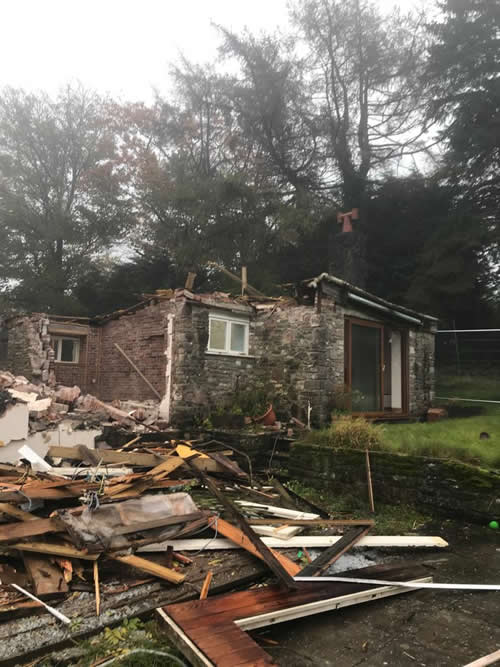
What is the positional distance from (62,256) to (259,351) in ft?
50.3

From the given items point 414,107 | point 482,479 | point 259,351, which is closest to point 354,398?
point 259,351

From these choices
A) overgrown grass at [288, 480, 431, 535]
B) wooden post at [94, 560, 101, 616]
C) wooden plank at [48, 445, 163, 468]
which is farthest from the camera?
wooden plank at [48, 445, 163, 468]

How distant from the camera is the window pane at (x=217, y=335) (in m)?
12.1

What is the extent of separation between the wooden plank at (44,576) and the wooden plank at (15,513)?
543mm

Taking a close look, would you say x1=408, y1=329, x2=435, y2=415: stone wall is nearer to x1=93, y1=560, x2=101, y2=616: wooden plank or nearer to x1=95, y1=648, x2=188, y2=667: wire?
x1=93, y1=560, x2=101, y2=616: wooden plank

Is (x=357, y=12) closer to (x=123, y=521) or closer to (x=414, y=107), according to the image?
(x=414, y=107)

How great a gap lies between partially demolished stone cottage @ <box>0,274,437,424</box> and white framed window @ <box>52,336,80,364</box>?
0.36m

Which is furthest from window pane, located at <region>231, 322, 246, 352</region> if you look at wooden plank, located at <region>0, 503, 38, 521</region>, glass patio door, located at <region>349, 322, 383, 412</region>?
wooden plank, located at <region>0, 503, 38, 521</region>

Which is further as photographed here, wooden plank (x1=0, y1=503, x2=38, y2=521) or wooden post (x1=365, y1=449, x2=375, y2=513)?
wooden post (x1=365, y1=449, x2=375, y2=513)

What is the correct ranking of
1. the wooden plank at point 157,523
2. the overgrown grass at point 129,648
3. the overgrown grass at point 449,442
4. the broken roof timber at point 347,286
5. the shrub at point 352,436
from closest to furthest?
the overgrown grass at point 129,648 < the wooden plank at point 157,523 < the overgrown grass at point 449,442 < the shrub at point 352,436 < the broken roof timber at point 347,286

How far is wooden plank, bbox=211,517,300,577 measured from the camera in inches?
169

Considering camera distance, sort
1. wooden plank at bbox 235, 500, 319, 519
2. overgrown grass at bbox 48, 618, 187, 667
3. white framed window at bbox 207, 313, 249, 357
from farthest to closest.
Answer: white framed window at bbox 207, 313, 249, 357, wooden plank at bbox 235, 500, 319, 519, overgrown grass at bbox 48, 618, 187, 667

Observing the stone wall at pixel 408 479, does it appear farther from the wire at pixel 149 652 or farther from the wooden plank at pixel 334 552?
the wire at pixel 149 652

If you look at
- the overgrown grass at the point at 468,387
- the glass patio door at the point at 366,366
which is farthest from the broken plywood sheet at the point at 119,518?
the overgrown grass at the point at 468,387
